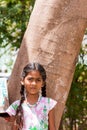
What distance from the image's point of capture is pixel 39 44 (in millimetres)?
2348

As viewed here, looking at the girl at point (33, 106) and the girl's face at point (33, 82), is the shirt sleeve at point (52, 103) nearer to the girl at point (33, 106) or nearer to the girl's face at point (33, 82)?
the girl at point (33, 106)

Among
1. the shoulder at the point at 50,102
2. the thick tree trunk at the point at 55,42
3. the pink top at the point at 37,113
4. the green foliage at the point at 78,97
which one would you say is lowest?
the green foliage at the point at 78,97

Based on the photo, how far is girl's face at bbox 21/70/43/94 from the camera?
2354 millimetres

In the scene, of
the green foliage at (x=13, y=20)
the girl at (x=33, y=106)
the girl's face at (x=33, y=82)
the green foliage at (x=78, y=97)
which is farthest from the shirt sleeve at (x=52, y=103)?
the green foliage at (x=78, y=97)

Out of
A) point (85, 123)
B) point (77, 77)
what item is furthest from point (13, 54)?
point (85, 123)

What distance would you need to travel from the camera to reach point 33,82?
237 cm

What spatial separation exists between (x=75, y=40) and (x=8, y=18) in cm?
220

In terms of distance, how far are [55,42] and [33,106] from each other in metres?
0.43

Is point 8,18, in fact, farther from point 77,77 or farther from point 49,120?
point 49,120

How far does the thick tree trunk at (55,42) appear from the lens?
2332mm

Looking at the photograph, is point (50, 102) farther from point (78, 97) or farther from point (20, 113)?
point (78, 97)

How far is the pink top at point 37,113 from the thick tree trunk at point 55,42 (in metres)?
0.06

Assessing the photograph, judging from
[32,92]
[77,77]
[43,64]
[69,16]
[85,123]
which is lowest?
[85,123]

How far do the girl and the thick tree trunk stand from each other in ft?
0.16
